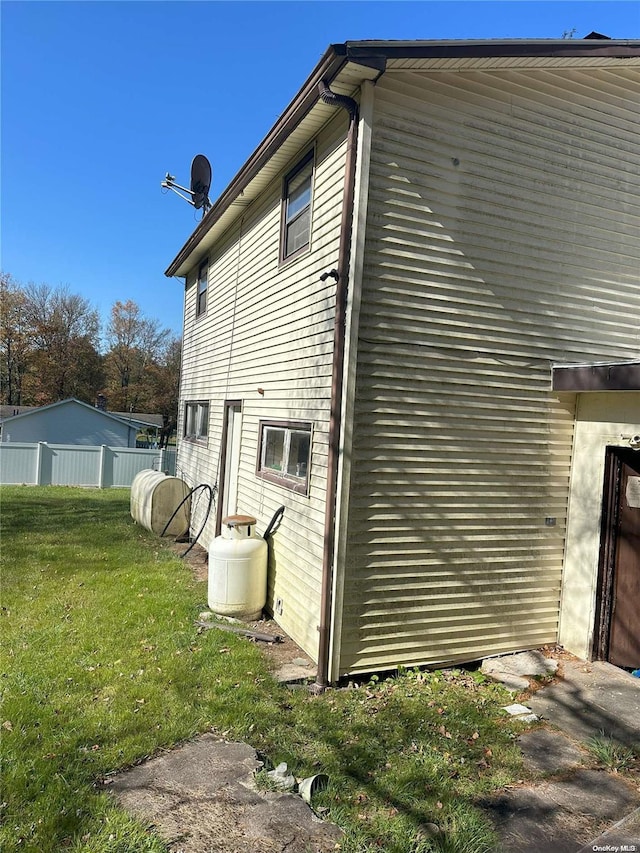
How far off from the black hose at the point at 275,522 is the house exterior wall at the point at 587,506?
3.19 meters

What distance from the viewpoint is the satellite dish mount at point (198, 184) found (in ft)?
41.3

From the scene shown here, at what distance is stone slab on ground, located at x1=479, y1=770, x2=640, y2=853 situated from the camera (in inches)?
118

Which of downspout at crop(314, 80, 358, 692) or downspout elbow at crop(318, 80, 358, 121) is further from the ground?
downspout elbow at crop(318, 80, 358, 121)

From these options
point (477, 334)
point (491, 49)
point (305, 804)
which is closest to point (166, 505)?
point (477, 334)

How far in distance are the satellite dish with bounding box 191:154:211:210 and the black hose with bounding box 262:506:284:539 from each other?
9107 mm

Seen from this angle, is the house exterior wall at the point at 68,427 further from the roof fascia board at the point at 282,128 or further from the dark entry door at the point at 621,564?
the dark entry door at the point at 621,564

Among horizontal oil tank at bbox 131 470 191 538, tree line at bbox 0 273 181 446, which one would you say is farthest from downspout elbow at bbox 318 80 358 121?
tree line at bbox 0 273 181 446

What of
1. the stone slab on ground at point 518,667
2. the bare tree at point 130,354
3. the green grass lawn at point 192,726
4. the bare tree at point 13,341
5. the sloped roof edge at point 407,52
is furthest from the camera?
the bare tree at point 130,354

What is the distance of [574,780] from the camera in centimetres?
360

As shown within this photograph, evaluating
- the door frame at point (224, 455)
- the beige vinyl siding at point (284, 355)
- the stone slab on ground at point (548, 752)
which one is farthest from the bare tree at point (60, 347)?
the stone slab on ground at point (548, 752)

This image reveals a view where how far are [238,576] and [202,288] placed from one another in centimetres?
733

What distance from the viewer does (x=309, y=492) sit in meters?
5.45

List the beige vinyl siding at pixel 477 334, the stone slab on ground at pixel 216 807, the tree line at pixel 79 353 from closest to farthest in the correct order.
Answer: the stone slab on ground at pixel 216 807 < the beige vinyl siding at pixel 477 334 < the tree line at pixel 79 353

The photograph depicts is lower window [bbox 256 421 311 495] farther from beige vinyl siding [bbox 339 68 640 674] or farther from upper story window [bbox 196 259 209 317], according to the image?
upper story window [bbox 196 259 209 317]
